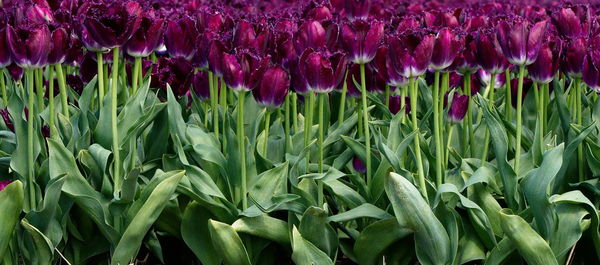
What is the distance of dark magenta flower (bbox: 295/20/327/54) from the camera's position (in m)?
2.62

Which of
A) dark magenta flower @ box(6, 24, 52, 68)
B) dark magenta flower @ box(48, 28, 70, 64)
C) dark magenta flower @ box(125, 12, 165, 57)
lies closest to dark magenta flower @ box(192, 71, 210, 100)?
dark magenta flower @ box(125, 12, 165, 57)

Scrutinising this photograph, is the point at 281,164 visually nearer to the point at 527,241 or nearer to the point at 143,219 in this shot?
the point at 143,219

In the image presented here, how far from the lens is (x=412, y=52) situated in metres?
2.54

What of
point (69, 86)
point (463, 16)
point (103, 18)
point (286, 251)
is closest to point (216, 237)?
point (286, 251)

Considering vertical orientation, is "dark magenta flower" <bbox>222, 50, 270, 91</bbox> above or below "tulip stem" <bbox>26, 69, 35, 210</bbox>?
above

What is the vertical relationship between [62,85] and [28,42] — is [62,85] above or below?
below

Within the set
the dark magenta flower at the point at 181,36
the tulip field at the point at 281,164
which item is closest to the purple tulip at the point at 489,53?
the tulip field at the point at 281,164

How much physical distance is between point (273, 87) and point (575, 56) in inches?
42.5

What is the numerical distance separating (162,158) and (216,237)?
460 millimetres

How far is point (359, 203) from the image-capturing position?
8.93 feet

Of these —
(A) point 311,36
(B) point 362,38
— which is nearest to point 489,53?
(B) point 362,38

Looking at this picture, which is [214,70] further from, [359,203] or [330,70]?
[359,203]

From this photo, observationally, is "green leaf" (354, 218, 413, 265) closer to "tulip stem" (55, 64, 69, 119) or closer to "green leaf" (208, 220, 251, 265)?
"green leaf" (208, 220, 251, 265)

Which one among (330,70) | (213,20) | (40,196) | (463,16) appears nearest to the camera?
(330,70)
